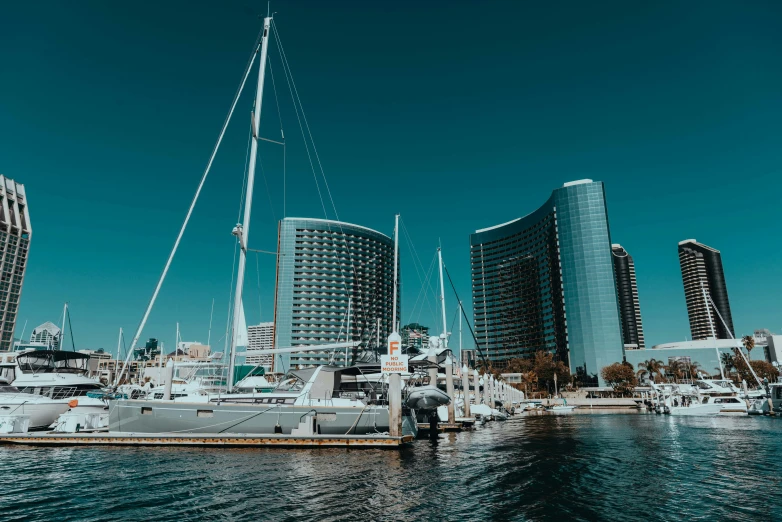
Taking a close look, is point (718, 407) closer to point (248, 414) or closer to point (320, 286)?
point (248, 414)

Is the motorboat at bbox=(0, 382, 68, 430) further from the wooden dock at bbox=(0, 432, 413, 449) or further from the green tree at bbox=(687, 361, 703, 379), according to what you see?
the green tree at bbox=(687, 361, 703, 379)

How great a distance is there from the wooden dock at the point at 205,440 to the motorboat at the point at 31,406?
21.0ft

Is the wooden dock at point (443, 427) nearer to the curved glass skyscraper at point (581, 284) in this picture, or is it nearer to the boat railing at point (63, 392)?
the boat railing at point (63, 392)

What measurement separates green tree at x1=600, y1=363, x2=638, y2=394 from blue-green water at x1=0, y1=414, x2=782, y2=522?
105500 millimetres

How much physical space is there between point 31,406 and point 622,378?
128 metres

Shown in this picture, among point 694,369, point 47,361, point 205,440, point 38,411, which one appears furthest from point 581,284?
point 38,411

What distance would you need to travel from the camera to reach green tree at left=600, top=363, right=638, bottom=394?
12206cm

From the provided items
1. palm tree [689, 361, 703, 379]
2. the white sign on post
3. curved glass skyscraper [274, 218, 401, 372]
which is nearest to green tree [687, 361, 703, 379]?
palm tree [689, 361, 703, 379]

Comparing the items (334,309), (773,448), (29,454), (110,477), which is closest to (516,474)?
(110,477)

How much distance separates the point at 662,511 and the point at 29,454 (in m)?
29.1

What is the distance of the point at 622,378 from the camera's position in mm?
123500

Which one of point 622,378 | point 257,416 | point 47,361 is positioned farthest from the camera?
point 622,378

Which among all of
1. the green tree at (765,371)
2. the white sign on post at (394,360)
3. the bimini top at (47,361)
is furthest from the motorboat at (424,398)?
the green tree at (765,371)

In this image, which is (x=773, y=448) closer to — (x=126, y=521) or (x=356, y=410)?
(x=356, y=410)
